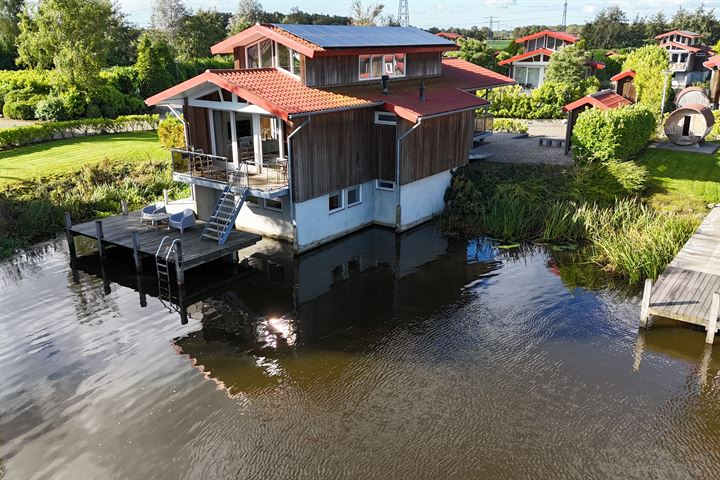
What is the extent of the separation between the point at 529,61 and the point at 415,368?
166 ft

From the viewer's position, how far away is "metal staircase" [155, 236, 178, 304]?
18484 millimetres

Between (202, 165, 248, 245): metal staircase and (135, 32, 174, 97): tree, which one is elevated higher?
(135, 32, 174, 97): tree

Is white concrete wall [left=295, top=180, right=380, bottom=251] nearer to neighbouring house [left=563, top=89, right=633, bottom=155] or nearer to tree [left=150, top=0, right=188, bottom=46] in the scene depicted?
neighbouring house [left=563, top=89, right=633, bottom=155]

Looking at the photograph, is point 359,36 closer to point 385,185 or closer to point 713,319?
point 385,185

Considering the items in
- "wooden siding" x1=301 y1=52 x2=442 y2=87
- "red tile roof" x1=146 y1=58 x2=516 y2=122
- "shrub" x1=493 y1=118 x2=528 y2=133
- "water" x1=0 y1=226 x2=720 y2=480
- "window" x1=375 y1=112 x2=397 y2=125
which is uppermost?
"wooden siding" x1=301 y1=52 x2=442 y2=87

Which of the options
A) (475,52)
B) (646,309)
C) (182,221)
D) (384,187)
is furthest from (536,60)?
(646,309)

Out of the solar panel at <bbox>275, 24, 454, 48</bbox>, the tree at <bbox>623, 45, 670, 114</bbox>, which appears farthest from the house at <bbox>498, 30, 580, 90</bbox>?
the solar panel at <bbox>275, 24, 454, 48</bbox>

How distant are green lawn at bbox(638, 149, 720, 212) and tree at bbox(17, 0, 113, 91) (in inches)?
1208

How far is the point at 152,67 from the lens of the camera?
154ft

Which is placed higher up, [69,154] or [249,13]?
[249,13]

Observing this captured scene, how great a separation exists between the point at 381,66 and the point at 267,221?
8.43 metres

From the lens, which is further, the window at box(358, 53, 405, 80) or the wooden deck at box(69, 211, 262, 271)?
the window at box(358, 53, 405, 80)

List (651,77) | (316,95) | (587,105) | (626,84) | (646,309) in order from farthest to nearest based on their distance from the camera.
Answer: (626,84) → (651,77) → (587,105) → (316,95) → (646,309)

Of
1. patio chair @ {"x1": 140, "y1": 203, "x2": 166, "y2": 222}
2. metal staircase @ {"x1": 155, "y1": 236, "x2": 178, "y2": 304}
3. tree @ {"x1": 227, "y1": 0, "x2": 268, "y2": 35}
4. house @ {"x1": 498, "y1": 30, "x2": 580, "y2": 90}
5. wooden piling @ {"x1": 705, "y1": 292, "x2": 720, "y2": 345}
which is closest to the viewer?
wooden piling @ {"x1": 705, "y1": 292, "x2": 720, "y2": 345}
